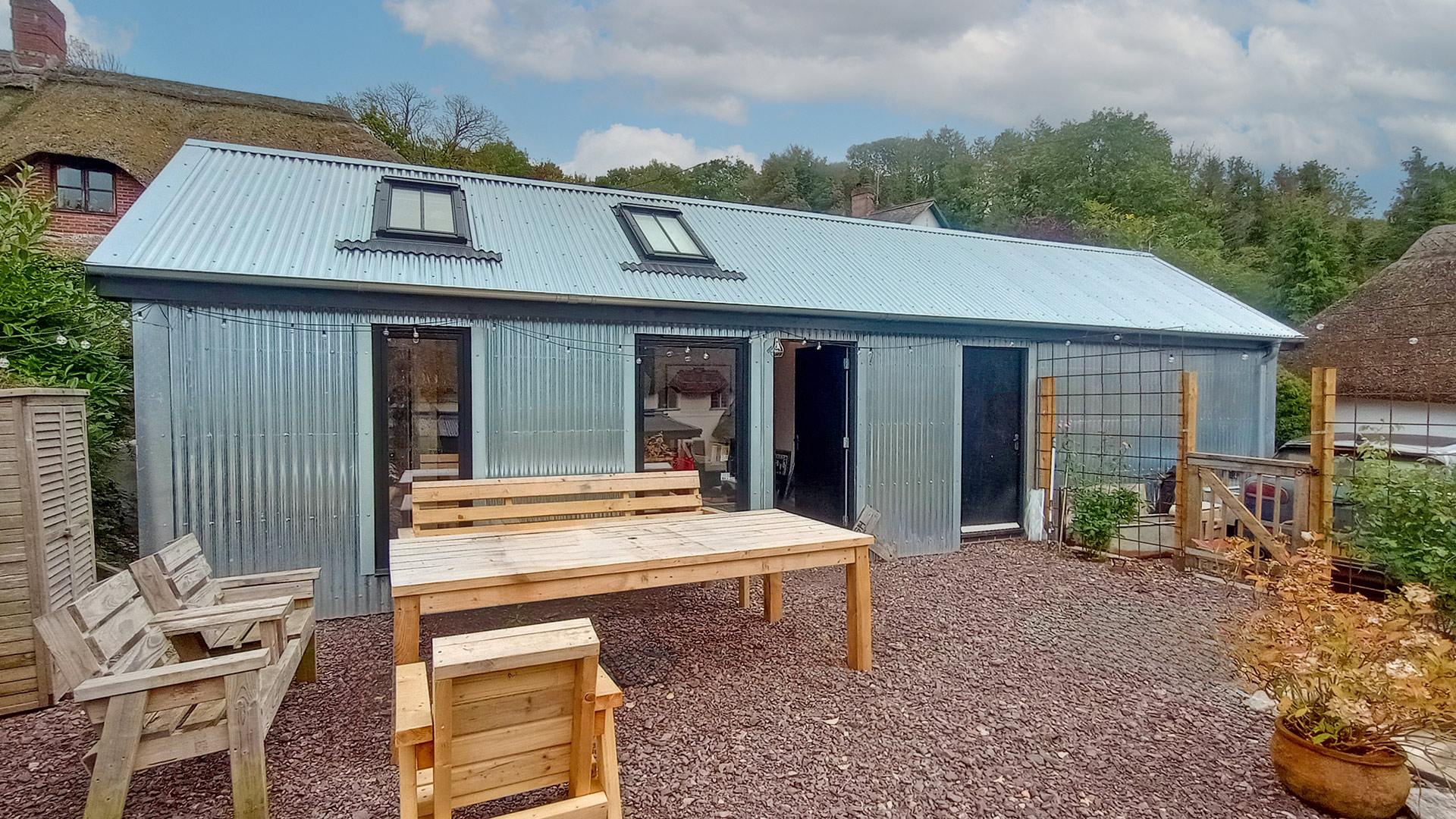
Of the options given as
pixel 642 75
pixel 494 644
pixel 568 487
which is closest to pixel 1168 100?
pixel 642 75

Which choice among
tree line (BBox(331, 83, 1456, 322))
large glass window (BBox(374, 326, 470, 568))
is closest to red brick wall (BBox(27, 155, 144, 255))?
tree line (BBox(331, 83, 1456, 322))

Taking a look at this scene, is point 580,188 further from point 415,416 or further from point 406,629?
point 406,629

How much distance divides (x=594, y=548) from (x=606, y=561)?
1.22 ft

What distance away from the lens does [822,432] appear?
755cm

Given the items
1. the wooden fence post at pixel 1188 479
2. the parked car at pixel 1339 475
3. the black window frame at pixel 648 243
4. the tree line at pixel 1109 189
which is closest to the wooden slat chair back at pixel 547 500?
the black window frame at pixel 648 243

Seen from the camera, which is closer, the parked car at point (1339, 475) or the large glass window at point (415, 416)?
the large glass window at point (415, 416)

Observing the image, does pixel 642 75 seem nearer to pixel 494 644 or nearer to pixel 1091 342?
pixel 1091 342

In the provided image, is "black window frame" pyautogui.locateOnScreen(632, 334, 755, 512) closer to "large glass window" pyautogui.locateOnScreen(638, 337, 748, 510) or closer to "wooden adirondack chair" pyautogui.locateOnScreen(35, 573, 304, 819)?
"large glass window" pyautogui.locateOnScreen(638, 337, 748, 510)

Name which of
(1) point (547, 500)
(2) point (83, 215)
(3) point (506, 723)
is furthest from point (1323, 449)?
(2) point (83, 215)

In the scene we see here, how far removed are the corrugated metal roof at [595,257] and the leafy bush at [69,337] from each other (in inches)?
17.1

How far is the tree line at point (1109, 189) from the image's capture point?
24.1m

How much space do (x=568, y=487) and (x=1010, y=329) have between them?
5.05 metres

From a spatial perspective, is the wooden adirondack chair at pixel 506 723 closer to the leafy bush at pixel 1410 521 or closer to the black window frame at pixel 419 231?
the black window frame at pixel 419 231

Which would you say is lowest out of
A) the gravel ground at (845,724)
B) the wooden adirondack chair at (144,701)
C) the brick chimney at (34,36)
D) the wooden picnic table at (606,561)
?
the gravel ground at (845,724)
